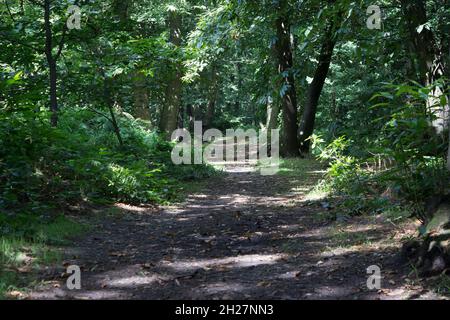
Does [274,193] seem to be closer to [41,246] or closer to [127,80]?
[127,80]

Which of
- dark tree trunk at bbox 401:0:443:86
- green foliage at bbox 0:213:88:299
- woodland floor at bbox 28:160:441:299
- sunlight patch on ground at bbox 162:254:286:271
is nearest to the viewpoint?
woodland floor at bbox 28:160:441:299

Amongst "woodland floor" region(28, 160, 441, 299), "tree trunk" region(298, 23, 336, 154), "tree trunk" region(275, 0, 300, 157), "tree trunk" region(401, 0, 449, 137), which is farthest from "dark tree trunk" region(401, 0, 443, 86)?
"tree trunk" region(275, 0, 300, 157)

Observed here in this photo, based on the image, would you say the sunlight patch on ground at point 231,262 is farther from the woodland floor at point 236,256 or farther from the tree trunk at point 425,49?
the tree trunk at point 425,49

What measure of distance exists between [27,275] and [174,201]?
17.9 ft

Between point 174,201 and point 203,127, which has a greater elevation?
point 203,127

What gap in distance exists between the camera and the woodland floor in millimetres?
4520

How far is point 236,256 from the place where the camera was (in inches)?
231

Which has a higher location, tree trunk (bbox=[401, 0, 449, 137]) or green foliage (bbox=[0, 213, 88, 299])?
tree trunk (bbox=[401, 0, 449, 137])

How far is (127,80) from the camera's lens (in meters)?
12.3

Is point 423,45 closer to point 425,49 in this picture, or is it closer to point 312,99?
point 425,49

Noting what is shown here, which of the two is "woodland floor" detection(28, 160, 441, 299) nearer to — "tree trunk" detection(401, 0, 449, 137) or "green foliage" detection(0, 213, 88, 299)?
"green foliage" detection(0, 213, 88, 299)

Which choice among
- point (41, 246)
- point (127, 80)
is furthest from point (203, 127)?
point (41, 246)

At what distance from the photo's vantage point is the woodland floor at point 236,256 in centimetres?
452

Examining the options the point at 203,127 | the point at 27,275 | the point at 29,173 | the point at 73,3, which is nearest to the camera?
the point at 27,275
